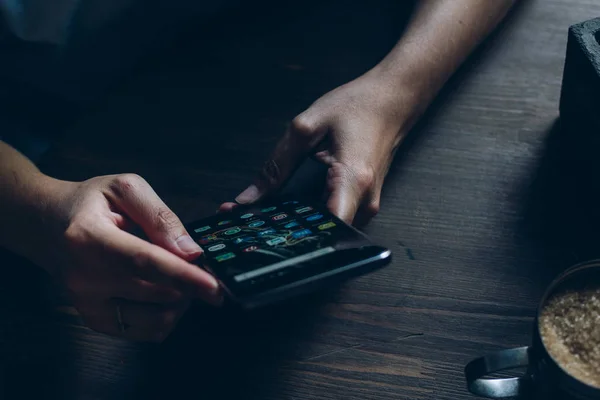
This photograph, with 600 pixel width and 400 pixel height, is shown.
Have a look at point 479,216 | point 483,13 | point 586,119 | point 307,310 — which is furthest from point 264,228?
point 483,13

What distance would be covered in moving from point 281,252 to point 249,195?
0.16 m

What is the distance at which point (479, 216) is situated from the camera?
2.49ft

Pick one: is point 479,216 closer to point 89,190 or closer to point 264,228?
point 264,228

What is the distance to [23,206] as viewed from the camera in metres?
0.72

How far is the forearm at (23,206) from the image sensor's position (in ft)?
2.33

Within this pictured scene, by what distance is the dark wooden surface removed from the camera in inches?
25.7

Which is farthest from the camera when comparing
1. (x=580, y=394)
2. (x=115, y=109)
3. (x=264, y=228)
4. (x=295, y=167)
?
(x=115, y=109)

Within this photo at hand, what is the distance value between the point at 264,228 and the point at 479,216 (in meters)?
0.23

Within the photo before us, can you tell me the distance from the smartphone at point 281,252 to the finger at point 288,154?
0.06 meters

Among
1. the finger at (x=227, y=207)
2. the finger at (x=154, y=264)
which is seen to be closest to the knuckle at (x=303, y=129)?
the finger at (x=227, y=207)

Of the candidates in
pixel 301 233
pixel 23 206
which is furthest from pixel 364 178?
pixel 23 206

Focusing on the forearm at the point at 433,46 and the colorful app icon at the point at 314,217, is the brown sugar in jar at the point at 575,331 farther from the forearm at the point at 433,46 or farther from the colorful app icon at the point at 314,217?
the forearm at the point at 433,46

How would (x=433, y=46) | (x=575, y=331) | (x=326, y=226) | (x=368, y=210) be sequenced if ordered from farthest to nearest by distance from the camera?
(x=433, y=46)
(x=368, y=210)
(x=326, y=226)
(x=575, y=331)

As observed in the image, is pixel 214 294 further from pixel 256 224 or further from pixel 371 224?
pixel 371 224
